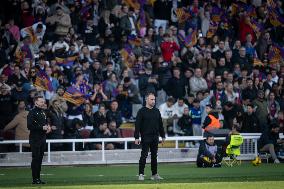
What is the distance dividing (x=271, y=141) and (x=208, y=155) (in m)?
3.41

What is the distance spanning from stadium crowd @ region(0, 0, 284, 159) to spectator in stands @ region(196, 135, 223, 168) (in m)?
1.37

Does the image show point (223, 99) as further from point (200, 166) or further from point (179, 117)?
point (200, 166)

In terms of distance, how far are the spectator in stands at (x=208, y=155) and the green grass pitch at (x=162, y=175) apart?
0.38m

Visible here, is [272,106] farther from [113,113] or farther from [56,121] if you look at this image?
[56,121]

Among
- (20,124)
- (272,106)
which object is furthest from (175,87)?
(20,124)

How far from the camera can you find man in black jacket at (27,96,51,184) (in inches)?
782

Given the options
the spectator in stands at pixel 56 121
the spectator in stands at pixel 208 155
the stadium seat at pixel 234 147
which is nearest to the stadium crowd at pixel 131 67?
the spectator in stands at pixel 56 121

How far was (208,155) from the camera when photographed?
25.6 metres

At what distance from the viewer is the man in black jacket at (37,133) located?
65.2 ft

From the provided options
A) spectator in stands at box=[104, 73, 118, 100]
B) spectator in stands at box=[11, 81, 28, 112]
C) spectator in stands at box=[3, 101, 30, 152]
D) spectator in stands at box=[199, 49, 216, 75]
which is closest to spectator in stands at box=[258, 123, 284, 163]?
spectator in stands at box=[199, 49, 216, 75]

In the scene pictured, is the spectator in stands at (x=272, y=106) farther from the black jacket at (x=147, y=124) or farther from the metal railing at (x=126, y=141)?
the black jacket at (x=147, y=124)

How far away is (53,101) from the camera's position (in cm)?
2666

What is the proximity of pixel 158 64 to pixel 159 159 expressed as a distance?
387 centimetres

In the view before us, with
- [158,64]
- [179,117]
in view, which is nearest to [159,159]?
[179,117]
